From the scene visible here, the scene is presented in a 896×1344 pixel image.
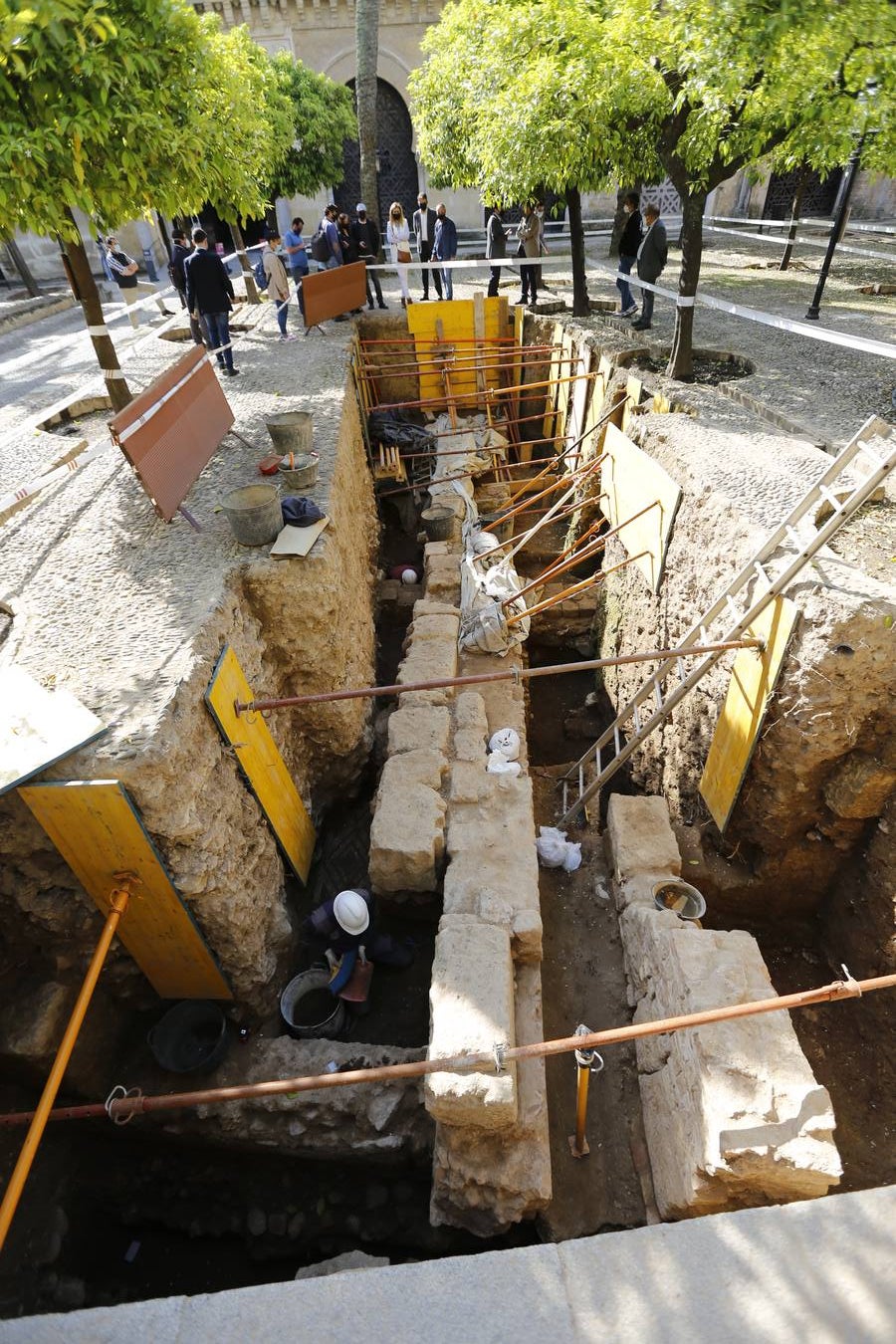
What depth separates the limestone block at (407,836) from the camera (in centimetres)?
454

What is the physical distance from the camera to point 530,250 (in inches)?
499

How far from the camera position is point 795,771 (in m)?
4.69

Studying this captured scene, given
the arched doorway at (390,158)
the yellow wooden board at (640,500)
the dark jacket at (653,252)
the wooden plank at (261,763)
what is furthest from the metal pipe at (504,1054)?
the arched doorway at (390,158)

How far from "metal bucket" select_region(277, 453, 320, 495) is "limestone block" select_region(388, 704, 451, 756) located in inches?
84.5

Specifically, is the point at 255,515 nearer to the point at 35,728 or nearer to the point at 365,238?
the point at 35,728

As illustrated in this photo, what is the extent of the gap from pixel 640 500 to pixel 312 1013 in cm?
535

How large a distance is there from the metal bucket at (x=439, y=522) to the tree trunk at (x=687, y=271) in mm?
3147

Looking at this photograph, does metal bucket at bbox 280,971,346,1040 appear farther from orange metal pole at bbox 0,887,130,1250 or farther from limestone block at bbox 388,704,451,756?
limestone block at bbox 388,704,451,756

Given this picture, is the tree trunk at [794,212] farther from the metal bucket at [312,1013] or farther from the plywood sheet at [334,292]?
the metal bucket at [312,1013]

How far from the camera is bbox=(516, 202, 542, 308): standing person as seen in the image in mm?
12219

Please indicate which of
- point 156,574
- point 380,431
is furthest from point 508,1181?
point 380,431

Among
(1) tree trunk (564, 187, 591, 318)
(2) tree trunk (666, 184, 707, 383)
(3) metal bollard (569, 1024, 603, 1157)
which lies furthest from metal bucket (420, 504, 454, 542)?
(3) metal bollard (569, 1024, 603, 1157)

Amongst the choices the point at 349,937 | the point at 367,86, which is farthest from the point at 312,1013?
the point at 367,86

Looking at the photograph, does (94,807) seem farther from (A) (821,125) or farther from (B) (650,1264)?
(A) (821,125)
